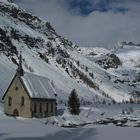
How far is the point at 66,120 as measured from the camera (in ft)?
282

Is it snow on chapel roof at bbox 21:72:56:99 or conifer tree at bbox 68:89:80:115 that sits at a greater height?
snow on chapel roof at bbox 21:72:56:99

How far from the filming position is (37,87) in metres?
95.8

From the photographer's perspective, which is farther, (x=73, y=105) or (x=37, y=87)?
(x=73, y=105)

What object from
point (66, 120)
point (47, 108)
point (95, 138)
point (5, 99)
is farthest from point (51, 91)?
point (95, 138)

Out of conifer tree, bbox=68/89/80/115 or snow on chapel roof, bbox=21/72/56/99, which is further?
conifer tree, bbox=68/89/80/115

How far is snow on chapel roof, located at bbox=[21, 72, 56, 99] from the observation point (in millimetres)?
91938

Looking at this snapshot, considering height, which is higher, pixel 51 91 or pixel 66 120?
pixel 51 91

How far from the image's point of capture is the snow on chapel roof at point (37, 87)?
9194 cm

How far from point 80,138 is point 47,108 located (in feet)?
202

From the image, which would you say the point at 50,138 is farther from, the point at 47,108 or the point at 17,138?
the point at 47,108

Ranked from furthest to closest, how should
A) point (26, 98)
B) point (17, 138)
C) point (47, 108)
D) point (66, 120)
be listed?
point (47, 108), point (26, 98), point (66, 120), point (17, 138)

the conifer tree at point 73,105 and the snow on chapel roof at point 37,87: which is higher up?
the snow on chapel roof at point 37,87

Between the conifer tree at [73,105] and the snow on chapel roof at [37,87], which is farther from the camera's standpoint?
the conifer tree at [73,105]

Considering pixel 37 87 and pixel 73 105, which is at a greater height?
pixel 37 87
